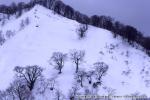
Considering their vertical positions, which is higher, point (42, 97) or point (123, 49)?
point (123, 49)

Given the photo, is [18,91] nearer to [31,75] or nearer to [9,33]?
[31,75]

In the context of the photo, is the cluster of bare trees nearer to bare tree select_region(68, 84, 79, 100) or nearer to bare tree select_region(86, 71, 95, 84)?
bare tree select_region(86, 71, 95, 84)

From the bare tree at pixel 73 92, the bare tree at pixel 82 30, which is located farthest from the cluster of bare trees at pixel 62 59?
the bare tree at pixel 82 30

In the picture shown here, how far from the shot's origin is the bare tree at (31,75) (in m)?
106

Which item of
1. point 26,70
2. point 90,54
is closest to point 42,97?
point 26,70

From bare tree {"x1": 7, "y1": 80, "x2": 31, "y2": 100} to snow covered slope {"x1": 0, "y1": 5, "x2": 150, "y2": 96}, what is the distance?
5.86 metres

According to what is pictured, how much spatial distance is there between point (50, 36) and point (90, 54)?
704 inches

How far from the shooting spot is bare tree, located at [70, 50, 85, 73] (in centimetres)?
11523

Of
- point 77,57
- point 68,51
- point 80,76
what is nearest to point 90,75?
point 80,76

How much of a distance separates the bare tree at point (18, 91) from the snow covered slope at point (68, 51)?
231 inches

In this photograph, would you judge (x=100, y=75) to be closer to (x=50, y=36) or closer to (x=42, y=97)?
(x=42, y=97)

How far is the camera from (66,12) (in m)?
171

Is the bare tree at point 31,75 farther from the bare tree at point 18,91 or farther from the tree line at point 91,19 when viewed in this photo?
the tree line at point 91,19

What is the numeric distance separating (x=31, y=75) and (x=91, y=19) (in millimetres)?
58717
